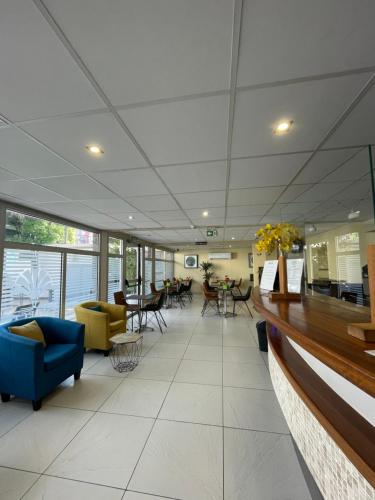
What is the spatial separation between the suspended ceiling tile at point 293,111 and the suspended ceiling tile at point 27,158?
1.75 metres

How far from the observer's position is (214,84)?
123cm

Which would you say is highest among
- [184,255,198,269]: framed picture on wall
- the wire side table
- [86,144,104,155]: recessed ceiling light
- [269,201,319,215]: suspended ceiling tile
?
[86,144,104,155]: recessed ceiling light

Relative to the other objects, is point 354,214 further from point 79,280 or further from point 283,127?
point 79,280

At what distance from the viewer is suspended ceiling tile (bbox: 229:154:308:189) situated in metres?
2.13

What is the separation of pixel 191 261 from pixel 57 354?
977cm

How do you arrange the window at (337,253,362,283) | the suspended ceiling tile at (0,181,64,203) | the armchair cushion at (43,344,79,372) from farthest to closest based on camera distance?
the window at (337,253,362,283)
the suspended ceiling tile at (0,181,64,203)
the armchair cushion at (43,344,79,372)

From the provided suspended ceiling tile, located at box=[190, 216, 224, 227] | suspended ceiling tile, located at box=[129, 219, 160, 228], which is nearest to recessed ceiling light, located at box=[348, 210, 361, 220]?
suspended ceiling tile, located at box=[190, 216, 224, 227]

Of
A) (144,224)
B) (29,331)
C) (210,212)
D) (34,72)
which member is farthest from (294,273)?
(144,224)

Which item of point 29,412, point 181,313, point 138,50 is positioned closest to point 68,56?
point 138,50

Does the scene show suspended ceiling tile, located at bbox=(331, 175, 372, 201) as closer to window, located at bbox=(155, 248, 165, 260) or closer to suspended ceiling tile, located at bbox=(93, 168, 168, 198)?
suspended ceiling tile, located at bbox=(93, 168, 168, 198)

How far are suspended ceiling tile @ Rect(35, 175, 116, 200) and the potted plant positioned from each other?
29.3 feet

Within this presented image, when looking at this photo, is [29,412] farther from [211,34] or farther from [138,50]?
[211,34]

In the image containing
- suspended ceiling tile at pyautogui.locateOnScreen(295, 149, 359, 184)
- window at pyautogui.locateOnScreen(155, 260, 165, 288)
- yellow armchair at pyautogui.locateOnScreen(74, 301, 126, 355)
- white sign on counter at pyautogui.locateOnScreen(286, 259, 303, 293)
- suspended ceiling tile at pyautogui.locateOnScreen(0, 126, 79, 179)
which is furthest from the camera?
window at pyautogui.locateOnScreen(155, 260, 165, 288)

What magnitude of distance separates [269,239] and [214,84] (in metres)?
1.38
